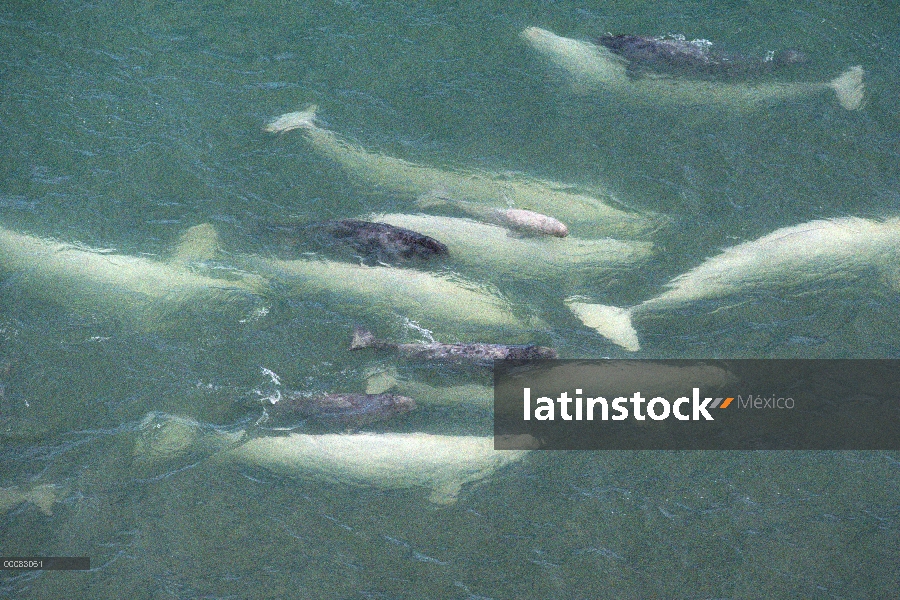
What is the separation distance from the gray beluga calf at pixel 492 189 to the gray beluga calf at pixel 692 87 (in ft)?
11.6

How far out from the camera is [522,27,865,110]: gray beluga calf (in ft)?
63.1

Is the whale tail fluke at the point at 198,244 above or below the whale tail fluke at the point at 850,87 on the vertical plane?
below

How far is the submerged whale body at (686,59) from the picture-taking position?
19.6 metres

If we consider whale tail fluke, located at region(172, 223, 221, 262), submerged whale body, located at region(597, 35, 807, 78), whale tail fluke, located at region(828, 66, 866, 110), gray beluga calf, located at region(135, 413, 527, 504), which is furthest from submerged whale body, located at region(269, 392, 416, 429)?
whale tail fluke, located at region(828, 66, 866, 110)

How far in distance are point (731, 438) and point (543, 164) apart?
721 cm

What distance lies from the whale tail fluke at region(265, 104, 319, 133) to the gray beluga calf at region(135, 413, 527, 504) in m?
7.83

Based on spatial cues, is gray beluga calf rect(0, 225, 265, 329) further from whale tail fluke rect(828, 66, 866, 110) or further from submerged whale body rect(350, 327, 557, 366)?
whale tail fluke rect(828, 66, 866, 110)

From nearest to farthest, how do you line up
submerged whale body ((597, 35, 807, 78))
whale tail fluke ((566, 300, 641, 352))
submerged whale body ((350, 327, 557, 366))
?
submerged whale body ((350, 327, 557, 366))
whale tail fluke ((566, 300, 641, 352))
submerged whale body ((597, 35, 807, 78))

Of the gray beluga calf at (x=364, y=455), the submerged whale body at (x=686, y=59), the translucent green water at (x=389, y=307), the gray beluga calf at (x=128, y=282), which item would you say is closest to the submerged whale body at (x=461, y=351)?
the translucent green water at (x=389, y=307)

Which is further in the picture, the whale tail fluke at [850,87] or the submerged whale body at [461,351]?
the whale tail fluke at [850,87]

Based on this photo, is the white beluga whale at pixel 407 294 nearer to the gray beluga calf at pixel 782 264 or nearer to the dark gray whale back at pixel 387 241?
the dark gray whale back at pixel 387 241

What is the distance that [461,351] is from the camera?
13859 mm

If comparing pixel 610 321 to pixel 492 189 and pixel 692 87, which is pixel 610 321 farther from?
pixel 692 87

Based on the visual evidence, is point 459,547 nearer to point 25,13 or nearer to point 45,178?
point 45,178
